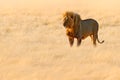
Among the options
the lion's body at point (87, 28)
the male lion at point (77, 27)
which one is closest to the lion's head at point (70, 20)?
the male lion at point (77, 27)

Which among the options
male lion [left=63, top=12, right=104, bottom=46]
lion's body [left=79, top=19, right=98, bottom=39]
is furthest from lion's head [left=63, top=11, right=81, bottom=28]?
lion's body [left=79, top=19, right=98, bottom=39]

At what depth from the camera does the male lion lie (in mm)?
15633

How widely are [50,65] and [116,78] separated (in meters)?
1.89

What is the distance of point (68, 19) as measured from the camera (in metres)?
15.6

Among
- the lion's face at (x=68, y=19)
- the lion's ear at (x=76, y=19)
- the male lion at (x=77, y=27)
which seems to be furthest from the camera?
the lion's ear at (x=76, y=19)

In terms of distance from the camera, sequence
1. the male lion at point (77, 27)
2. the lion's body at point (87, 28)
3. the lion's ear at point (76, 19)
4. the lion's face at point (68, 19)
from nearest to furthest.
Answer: the lion's face at point (68, 19) < the male lion at point (77, 27) < the lion's ear at point (76, 19) < the lion's body at point (87, 28)

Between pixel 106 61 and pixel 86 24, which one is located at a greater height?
pixel 106 61

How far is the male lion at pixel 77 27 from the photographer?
15.6 m

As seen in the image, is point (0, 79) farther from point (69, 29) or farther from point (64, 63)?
point (69, 29)

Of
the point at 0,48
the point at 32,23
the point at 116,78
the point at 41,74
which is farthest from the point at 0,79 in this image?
the point at 32,23

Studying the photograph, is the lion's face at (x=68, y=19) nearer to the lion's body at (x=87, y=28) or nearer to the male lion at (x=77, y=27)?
the male lion at (x=77, y=27)

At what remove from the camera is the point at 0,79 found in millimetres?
9617

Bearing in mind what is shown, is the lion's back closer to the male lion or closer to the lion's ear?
the male lion

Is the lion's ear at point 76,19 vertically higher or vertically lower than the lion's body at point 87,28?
higher
